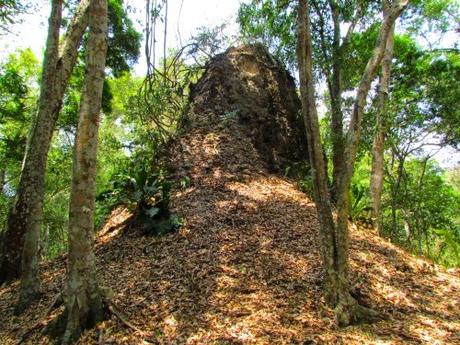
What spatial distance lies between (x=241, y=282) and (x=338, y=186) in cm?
191

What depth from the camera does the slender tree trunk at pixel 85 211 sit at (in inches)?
170

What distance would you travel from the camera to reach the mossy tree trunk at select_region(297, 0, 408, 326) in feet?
14.3

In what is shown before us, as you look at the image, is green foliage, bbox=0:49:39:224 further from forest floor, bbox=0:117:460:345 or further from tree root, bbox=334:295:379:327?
tree root, bbox=334:295:379:327

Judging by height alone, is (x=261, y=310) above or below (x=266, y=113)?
below

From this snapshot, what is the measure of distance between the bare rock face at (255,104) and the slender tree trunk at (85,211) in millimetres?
5752

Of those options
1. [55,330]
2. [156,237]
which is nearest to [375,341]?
[55,330]

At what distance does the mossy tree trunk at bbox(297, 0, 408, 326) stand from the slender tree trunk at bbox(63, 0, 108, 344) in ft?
8.54

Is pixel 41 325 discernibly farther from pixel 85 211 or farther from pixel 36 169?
pixel 36 169

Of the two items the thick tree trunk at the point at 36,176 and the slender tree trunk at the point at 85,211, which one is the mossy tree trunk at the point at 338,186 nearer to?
the slender tree trunk at the point at 85,211

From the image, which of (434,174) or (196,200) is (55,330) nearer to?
(196,200)

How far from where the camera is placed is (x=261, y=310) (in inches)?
179

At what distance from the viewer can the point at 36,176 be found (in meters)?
5.61

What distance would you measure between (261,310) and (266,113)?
6.98 metres

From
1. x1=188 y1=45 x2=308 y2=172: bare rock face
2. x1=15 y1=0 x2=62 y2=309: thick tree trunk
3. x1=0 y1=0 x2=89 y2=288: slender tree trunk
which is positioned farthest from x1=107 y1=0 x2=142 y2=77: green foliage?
x1=15 y1=0 x2=62 y2=309: thick tree trunk
